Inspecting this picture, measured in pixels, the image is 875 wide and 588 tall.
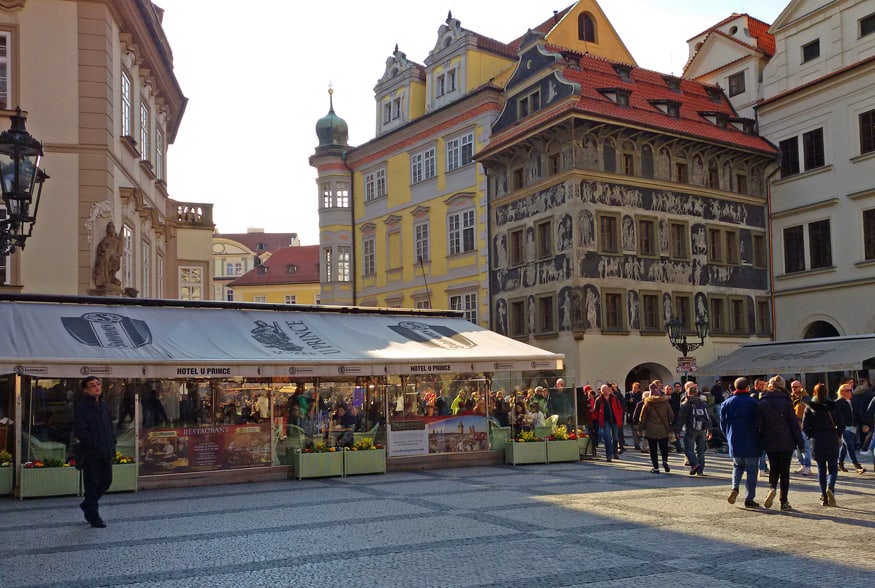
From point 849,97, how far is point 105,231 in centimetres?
2687

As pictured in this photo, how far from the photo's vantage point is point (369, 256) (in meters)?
49.3

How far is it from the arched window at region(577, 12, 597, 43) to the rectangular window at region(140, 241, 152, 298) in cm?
2398

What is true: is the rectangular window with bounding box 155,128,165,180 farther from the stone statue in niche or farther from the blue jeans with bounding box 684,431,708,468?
the blue jeans with bounding box 684,431,708,468

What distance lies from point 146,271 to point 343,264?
71.0 feet

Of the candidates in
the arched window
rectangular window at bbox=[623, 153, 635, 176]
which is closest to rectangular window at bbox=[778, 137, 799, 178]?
A: rectangular window at bbox=[623, 153, 635, 176]

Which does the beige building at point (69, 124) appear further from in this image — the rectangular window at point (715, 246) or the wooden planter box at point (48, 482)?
the rectangular window at point (715, 246)

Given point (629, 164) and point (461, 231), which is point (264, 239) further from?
point (629, 164)

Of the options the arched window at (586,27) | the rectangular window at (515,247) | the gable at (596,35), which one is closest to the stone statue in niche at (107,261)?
the rectangular window at (515,247)

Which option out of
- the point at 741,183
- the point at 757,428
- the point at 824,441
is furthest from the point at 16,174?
the point at 741,183

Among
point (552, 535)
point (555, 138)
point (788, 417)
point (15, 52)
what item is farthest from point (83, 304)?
point (555, 138)

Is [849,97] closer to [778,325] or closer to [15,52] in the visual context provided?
[778,325]

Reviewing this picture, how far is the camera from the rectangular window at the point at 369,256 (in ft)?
161

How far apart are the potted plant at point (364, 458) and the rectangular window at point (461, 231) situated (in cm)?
2271

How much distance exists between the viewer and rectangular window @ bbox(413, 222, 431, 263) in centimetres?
4500
